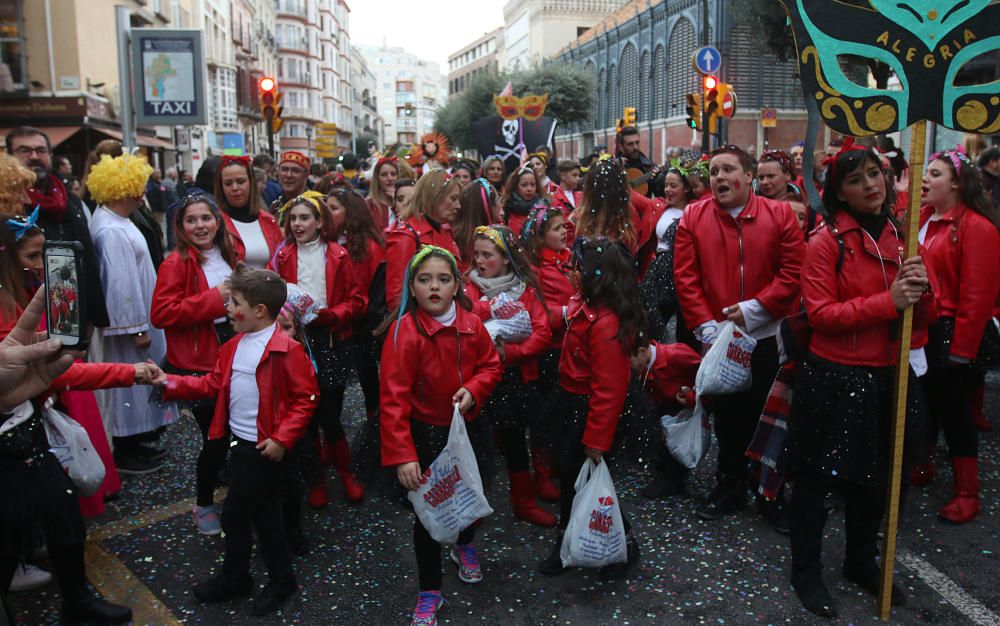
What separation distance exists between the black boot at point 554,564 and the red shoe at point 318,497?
4.60 feet

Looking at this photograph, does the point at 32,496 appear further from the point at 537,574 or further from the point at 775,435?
the point at 775,435

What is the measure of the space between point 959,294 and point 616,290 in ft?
6.73

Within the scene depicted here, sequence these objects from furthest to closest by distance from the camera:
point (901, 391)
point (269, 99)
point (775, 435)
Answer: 1. point (269, 99)
2. point (775, 435)
3. point (901, 391)

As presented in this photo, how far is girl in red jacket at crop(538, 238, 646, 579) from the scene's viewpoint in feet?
11.1

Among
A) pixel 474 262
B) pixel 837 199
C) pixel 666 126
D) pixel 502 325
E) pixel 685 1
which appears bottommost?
pixel 502 325

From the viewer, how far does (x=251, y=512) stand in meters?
3.36

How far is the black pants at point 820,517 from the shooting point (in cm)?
332

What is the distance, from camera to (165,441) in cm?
555

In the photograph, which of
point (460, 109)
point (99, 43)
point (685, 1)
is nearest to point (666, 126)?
point (685, 1)

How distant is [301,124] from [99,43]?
57216 millimetres

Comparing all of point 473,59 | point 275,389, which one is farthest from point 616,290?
point 473,59

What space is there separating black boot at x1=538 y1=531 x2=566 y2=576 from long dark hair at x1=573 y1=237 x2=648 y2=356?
101cm

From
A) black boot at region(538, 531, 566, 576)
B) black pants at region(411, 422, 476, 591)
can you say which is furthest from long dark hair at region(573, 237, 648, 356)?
black boot at region(538, 531, 566, 576)

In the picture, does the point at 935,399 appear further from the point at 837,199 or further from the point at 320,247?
the point at 320,247
